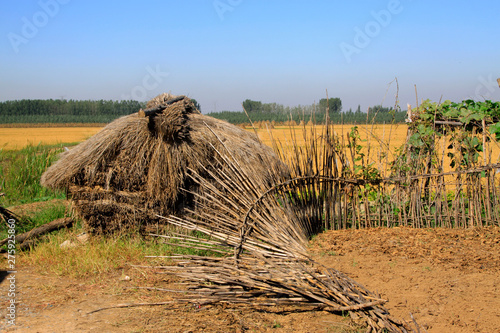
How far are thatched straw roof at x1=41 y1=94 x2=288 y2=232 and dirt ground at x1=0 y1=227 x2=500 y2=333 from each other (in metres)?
0.99

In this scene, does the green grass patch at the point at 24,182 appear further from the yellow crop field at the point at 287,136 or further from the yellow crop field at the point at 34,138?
the yellow crop field at the point at 34,138

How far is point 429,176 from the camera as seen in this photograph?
5328 mm

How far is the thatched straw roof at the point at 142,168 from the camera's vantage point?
531cm

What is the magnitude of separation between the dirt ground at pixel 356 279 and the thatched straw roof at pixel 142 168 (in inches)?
39.0

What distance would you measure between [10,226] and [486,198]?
21.7 feet

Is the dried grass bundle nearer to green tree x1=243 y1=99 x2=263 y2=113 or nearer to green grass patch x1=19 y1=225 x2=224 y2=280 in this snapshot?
green grass patch x1=19 y1=225 x2=224 y2=280

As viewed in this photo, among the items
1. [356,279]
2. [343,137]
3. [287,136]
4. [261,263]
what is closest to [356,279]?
[356,279]

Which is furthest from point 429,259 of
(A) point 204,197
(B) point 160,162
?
(B) point 160,162

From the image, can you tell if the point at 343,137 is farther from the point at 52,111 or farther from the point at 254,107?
the point at 52,111

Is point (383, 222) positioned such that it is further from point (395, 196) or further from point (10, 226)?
point (10, 226)

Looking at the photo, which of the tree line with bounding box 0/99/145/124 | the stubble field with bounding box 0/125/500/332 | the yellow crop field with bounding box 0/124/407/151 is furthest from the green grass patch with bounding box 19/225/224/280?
the tree line with bounding box 0/99/145/124

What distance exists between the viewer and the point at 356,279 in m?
3.98

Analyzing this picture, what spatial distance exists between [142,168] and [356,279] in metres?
3.08

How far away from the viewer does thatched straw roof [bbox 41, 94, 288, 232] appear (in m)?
5.31
